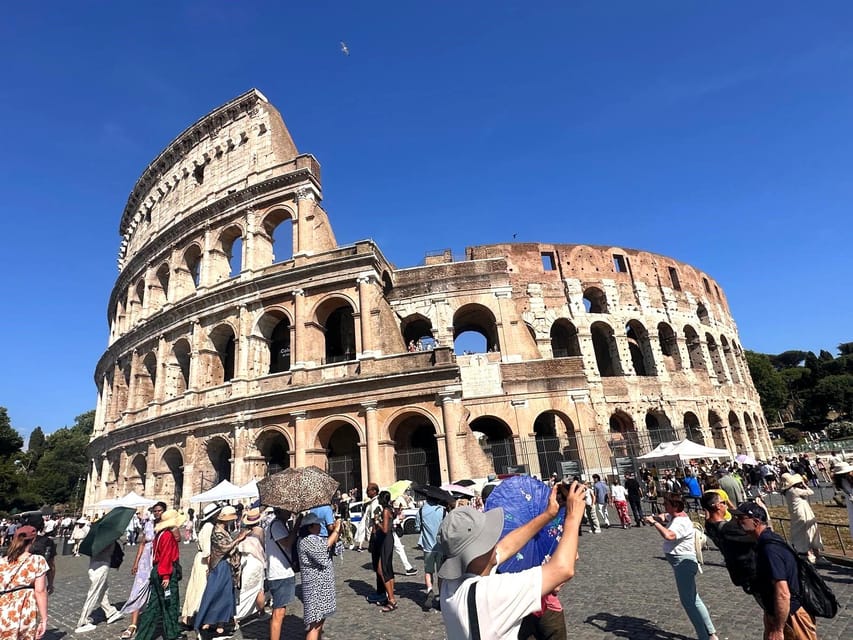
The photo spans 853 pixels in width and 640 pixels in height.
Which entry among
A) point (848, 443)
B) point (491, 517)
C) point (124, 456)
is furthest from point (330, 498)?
point (848, 443)

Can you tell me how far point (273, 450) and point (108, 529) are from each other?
12581 millimetres

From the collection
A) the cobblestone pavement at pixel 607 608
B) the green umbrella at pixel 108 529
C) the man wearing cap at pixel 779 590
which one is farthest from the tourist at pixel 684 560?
the green umbrella at pixel 108 529

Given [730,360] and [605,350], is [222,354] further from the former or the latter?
[730,360]

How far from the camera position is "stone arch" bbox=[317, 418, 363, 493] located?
15455 millimetres

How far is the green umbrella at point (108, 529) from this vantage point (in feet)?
18.9

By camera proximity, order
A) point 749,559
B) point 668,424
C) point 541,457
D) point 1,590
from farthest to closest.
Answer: point 668,424
point 541,457
point 1,590
point 749,559

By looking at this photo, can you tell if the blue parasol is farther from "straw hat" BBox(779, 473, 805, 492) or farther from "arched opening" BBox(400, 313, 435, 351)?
"arched opening" BBox(400, 313, 435, 351)

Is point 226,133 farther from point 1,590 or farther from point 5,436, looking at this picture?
point 5,436

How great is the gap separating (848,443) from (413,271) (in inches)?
1365

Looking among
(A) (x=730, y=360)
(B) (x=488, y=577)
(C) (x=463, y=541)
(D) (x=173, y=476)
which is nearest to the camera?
(B) (x=488, y=577)

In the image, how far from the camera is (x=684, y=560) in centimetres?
395

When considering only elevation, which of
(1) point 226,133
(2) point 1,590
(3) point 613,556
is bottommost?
(3) point 613,556

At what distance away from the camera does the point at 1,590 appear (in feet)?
11.1

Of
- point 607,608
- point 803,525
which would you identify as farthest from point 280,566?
point 803,525
